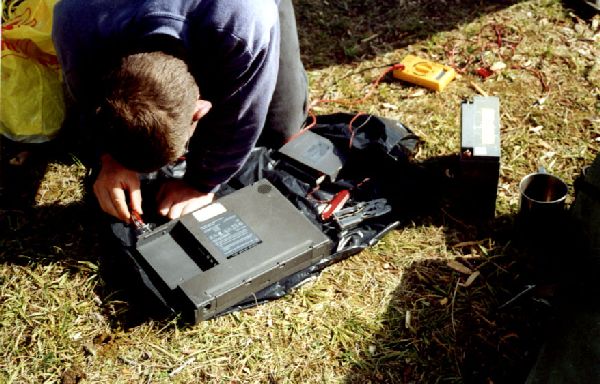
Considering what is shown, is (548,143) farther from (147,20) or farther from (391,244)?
(147,20)

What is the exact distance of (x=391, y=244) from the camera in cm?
363

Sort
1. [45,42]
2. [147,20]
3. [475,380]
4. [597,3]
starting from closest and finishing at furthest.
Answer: [147,20] → [475,380] → [45,42] → [597,3]

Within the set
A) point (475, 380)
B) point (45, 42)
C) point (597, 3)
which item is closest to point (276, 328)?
point (475, 380)

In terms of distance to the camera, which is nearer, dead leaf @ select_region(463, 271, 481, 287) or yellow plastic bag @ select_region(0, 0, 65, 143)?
dead leaf @ select_region(463, 271, 481, 287)

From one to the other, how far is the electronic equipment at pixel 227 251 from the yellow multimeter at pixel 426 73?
4.82ft

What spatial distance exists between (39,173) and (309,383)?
208 centimetres

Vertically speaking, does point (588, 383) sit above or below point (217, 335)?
above

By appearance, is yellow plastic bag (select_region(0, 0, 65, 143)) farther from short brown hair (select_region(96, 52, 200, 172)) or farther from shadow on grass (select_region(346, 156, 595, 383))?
shadow on grass (select_region(346, 156, 595, 383))

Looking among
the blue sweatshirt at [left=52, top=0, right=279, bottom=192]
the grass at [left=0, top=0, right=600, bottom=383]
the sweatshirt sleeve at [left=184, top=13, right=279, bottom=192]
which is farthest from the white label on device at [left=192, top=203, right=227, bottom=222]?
the grass at [left=0, top=0, right=600, bottom=383]

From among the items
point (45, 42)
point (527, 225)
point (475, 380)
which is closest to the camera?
point (475, 380)

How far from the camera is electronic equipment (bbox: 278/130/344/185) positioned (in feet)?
12.7

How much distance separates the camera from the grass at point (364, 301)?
313 centimetres

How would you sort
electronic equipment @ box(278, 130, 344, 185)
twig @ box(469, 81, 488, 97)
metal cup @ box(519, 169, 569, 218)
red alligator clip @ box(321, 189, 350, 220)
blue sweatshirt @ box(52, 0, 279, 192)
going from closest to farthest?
blue sweatshirt @ box(52, 0, 279, 192)
metal cup @ box(519, 169, 569, 218)
red alligator clip @ box(321, 189, 350, 220)
electronic equipment @ box(278, 130, 344, 185)
twig @ box(469, 81, 488, 97)

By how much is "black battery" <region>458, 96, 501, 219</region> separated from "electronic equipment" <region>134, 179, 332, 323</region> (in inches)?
29.9
